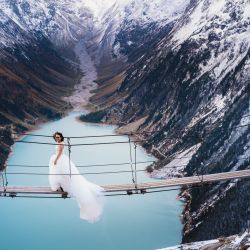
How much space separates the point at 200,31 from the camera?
468 ft

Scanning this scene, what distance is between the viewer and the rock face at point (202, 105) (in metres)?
81.1

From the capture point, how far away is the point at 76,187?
1712cm

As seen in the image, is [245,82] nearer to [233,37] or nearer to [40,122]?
[233,37]

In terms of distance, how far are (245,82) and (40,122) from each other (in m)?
68.2

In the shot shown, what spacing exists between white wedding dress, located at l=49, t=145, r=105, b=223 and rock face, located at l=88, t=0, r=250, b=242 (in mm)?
42418

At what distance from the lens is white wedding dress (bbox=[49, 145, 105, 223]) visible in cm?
1692

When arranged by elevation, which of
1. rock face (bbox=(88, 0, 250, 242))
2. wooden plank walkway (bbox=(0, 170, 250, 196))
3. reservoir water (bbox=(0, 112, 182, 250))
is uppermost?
rock face (bbox=(88, 0, 250, 242))

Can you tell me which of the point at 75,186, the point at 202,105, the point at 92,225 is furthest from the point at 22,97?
the point at 75,186

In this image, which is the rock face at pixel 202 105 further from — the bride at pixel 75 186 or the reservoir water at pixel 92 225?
the bride at pixel 75 186

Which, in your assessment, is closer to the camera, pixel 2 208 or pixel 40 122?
pixel 2 208

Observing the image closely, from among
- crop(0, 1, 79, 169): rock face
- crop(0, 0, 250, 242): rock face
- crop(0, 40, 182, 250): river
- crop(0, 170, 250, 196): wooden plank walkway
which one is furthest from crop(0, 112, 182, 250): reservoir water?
crop(0, 170, 250, 196): wooden plank walkway

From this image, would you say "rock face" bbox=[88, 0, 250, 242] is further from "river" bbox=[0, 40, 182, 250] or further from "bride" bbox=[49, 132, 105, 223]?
"bride" bbox=[49, 132, 105, 223]

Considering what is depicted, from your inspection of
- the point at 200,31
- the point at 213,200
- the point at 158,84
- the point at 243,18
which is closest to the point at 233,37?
the point at 243,18

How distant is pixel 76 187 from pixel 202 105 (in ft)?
331
